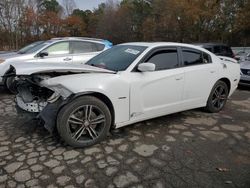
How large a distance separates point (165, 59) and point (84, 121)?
70.7 inches

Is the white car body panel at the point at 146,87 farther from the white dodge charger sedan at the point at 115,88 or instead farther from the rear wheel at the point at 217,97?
the rear wheel at the point at 217,97

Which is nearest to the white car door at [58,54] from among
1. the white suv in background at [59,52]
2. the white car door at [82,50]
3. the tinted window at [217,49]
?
the white suv in background at [59,52]

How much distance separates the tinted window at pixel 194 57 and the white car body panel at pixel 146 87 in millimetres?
94

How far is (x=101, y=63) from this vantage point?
4.30 metres

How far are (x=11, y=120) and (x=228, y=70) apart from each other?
4435 mm

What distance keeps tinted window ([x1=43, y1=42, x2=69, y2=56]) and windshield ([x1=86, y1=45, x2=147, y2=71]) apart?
2.98 meters

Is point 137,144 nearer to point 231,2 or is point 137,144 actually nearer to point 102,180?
point 102,180

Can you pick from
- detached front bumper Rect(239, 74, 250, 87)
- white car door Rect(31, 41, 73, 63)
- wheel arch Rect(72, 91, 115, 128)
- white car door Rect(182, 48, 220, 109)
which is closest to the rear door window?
white car door Rect(182, 48, 220, 109)

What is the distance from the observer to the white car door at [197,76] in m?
4.38

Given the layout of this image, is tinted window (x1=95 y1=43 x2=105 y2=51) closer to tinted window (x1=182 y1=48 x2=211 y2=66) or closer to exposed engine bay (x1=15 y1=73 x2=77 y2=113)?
tinted window (x1=182 y1=48 x2=211 y2=66)

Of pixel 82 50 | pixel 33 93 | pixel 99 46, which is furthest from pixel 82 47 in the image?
pixel 33 93

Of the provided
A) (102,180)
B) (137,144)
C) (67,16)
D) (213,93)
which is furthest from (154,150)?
(67,16)

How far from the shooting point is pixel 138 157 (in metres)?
3.21

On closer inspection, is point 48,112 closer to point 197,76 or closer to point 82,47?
point 197,76
